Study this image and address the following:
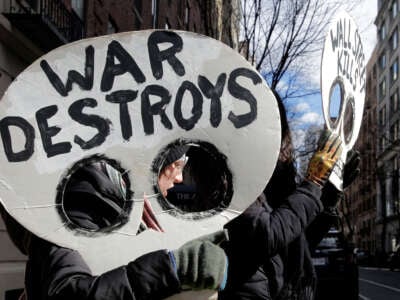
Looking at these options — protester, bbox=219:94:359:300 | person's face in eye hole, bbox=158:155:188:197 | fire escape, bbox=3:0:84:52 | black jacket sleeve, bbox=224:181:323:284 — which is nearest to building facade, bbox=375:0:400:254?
fire escape, bbox=3:0:84:52

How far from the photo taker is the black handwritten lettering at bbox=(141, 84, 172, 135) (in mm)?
1770

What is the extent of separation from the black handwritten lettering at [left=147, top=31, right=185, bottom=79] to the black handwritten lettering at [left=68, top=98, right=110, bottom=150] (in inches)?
8.0

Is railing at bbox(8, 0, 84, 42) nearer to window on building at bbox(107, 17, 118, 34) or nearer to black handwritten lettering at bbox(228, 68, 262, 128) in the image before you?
window on building at bbox(107, 17, 118, 34)

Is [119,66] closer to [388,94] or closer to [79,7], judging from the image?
[79,7]

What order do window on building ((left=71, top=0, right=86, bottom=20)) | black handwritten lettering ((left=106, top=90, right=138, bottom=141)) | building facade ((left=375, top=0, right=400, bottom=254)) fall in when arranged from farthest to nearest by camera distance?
building facade ((left=375, top=0, right=400, bottom=254)) → window on building ((left=71, top=0, right=86, bottom=20)) → black handwritten lettering ((left=106, top=90, right=138, bottom=141))

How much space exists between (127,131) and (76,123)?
5.6 inches

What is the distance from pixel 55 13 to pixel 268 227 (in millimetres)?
9278

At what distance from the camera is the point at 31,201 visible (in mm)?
1655

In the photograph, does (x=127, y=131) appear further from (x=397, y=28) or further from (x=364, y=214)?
(x=364, y=214)

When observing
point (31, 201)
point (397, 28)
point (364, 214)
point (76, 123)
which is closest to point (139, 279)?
point (31, 201)

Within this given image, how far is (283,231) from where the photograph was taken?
1.91 m

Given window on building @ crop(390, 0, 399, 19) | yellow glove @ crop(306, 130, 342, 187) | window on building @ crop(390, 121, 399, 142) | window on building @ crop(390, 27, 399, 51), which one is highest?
window on building @ crop(390, 0, 399, 19)

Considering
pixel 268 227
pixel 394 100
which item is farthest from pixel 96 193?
pixel 394 100

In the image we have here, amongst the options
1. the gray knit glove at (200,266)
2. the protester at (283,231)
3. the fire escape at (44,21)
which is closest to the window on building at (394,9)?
the fire escape at (44,21)
